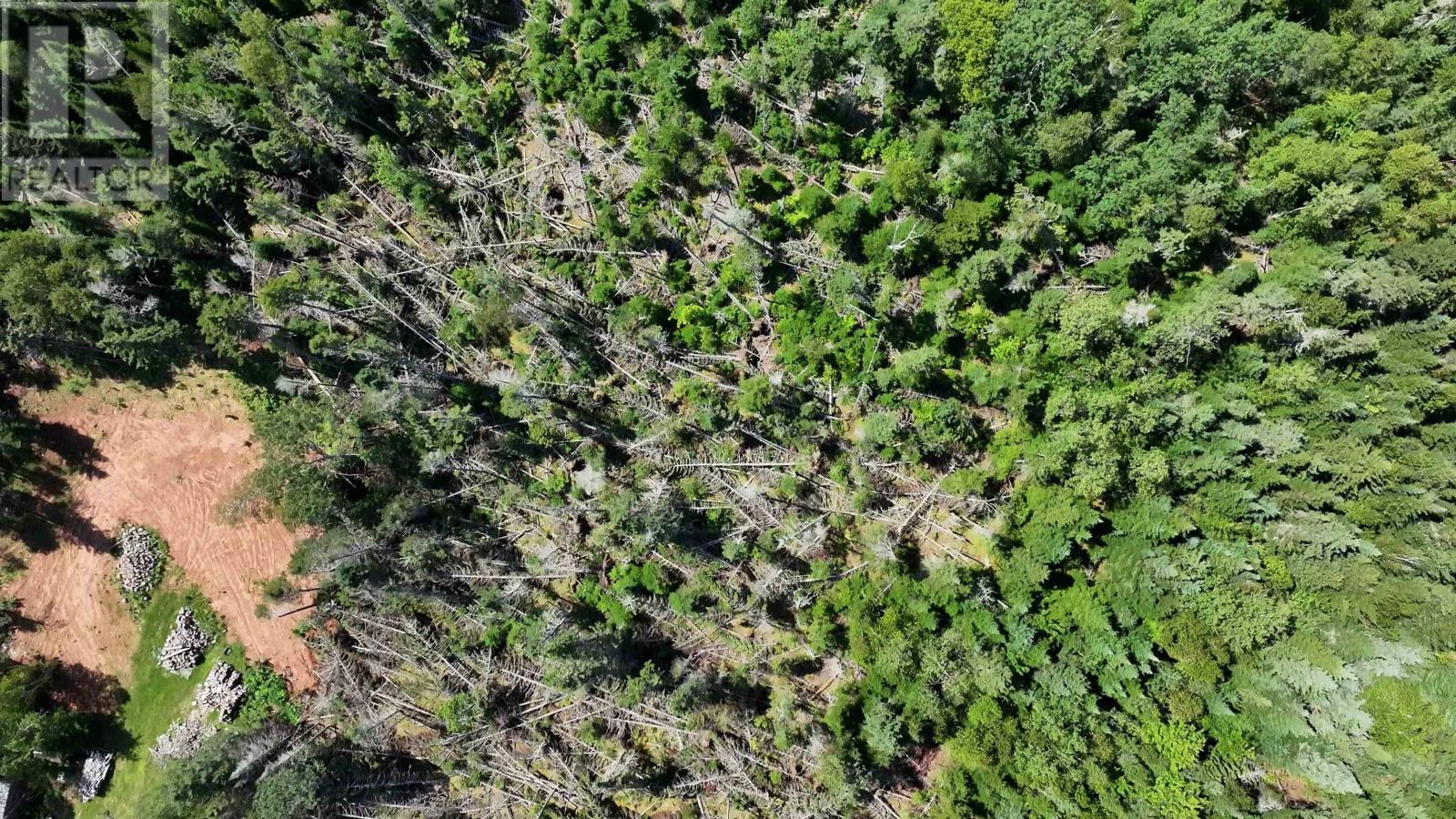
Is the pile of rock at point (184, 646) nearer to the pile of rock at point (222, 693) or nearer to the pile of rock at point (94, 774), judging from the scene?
the pile of rock at point (222, 693)

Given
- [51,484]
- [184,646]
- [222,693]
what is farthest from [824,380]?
Result: [51,484]

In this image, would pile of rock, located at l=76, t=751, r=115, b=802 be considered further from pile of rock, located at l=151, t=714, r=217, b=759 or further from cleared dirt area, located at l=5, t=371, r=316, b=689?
cleared dirt area, located at l=5, t=371, r=316, b=689

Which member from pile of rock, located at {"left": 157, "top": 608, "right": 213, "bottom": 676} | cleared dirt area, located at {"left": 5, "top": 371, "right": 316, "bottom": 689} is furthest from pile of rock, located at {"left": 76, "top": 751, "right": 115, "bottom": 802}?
pile of rock, located at {"left": 157, "top": 608, "right": 213, "bottom": 676}

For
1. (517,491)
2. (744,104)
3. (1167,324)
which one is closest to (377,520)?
(517,491)

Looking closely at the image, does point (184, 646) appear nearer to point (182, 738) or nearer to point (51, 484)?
point (182, 738)

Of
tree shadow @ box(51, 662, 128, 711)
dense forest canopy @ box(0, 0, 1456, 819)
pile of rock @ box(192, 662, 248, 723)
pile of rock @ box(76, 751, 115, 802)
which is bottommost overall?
pile of rock @ box(76, 751, 115, 802)

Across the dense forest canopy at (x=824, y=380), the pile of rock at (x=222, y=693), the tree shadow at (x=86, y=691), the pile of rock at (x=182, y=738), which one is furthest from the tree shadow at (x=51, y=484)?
the pile of rock at (x=182, y=738)
